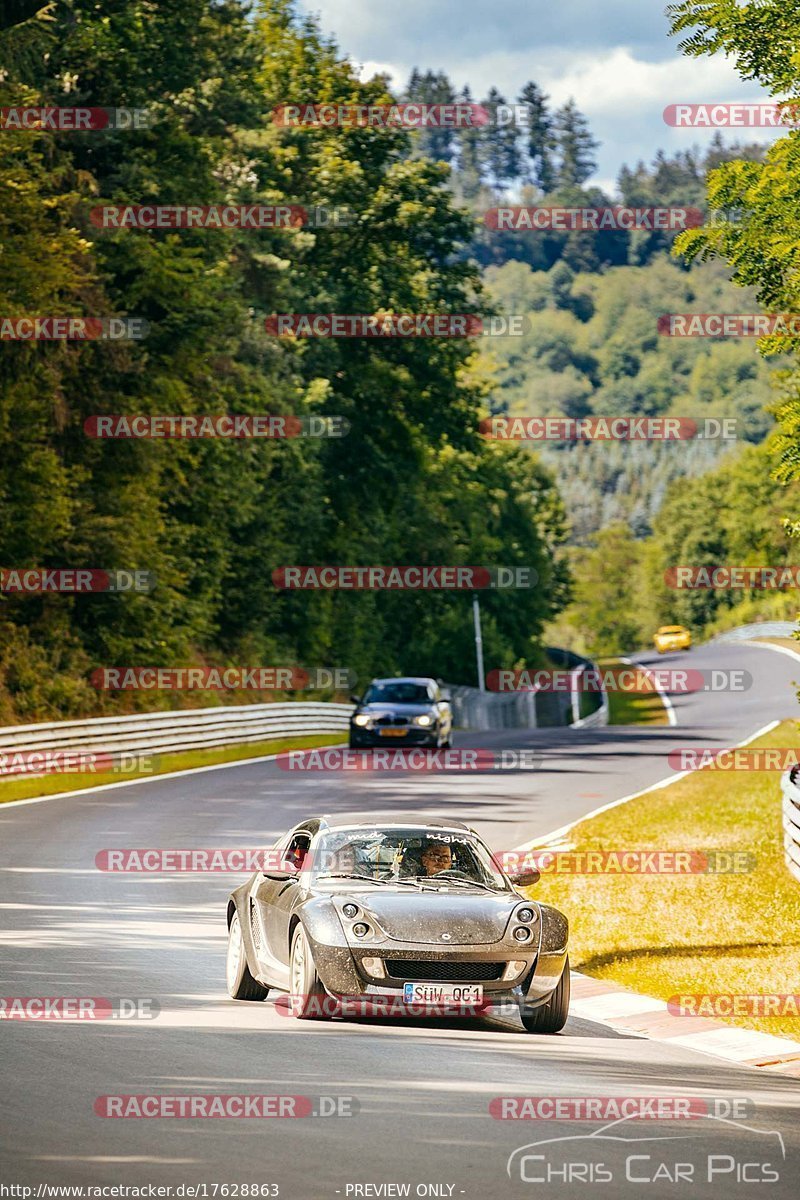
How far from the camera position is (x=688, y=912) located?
55.2 ft

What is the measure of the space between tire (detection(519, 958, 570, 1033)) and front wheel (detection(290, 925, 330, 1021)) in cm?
118

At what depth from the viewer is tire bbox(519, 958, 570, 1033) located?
10562 millimetres

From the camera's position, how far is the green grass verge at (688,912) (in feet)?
42.9

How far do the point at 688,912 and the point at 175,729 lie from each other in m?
23.1

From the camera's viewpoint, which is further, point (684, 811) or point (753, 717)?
point (753, 717)

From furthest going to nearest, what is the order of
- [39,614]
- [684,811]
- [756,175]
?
[39,614], [684,811], [756,175]

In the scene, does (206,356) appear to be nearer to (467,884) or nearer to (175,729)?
(175,729)

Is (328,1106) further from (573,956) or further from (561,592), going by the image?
(561,592)

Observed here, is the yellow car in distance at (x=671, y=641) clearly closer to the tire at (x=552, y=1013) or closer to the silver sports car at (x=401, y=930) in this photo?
the silver sports car at (x=401, y=930)

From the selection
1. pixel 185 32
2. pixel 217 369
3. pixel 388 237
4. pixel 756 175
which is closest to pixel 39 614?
pixel 217 369

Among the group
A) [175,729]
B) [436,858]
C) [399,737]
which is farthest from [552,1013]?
[175,729]

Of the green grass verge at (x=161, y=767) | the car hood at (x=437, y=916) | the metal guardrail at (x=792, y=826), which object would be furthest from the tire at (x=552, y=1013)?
the green grass verge at (x=161, y=767)

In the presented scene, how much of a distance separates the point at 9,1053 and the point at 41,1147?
7.28 ft

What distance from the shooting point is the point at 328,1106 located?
8.06 metres
